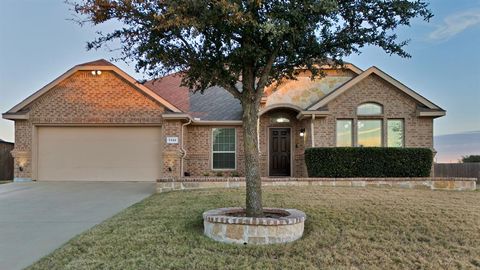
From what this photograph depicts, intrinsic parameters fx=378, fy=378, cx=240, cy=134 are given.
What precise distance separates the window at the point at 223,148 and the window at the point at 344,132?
452 centimetres

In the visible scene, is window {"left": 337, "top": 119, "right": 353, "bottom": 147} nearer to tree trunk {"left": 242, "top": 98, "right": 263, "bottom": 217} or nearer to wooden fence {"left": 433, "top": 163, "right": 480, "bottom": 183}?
wooden fence {"left": 433, "top": 163, "right": 480, "bottom": 183}

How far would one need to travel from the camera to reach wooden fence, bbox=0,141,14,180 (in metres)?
17.8

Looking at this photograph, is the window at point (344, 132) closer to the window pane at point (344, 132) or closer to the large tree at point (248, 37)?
the window pane at point (344, 132)

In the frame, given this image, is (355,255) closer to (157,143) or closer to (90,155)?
(157,143)

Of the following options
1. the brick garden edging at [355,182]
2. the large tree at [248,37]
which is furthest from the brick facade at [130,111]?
the large tree at [248,37]

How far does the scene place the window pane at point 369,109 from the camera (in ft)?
50.3

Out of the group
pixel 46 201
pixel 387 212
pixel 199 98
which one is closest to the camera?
pixel 387 212

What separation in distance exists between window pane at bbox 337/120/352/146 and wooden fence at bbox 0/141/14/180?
15.4 meters

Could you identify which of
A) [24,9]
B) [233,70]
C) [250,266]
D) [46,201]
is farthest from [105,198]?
[24,9]

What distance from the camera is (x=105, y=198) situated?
35.9 ft

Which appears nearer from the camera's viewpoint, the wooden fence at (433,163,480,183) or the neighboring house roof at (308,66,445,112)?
the neighboring house roof at (308,66,445,112)

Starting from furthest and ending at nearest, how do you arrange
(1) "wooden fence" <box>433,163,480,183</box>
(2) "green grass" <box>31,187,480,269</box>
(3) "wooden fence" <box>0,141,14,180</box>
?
(1) "wooden fence" <box>433,163,480,183</box> → (3) "wooden fence" <box>0,141,14,180</box> → (2) "green grass" <box>31,187,480,269</box>

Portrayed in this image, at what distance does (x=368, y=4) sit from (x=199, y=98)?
44.0ft

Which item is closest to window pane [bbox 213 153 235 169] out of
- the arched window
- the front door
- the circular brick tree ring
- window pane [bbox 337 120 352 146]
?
the front door
